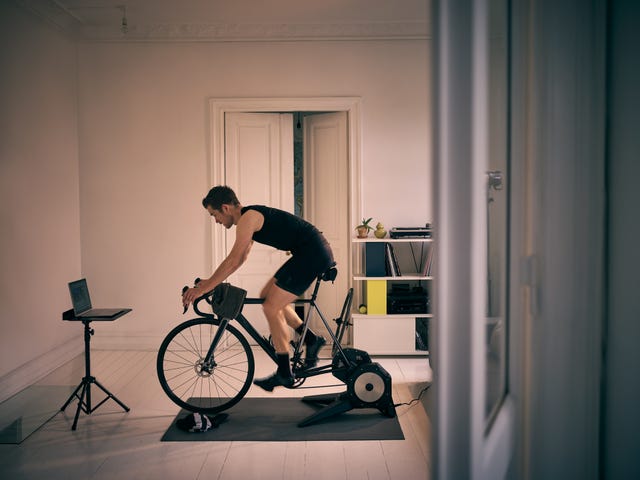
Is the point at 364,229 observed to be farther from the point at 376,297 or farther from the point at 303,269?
the point at 303,269

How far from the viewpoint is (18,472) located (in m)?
2.82

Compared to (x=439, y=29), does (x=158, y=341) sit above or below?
below

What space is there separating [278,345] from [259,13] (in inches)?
119

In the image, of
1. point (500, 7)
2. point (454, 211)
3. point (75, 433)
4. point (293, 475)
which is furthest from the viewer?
point (75, 433)

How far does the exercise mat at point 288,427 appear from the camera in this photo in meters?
3.25

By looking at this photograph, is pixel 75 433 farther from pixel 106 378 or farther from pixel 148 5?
pixel 148 5

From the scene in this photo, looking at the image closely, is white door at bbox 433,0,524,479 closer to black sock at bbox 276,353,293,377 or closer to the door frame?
black sock at bbox 276,353,293,377

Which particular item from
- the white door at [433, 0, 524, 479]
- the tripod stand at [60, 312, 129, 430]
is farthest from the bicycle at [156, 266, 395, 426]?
the white door at [433, 0, 524, 479]

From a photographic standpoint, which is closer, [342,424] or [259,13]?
[342,424]

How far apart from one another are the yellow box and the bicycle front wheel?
1252mm

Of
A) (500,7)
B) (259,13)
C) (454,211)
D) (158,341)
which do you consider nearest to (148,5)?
(259,13)

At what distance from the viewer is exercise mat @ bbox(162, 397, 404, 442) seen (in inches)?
128

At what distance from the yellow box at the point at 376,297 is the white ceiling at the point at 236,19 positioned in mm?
2354

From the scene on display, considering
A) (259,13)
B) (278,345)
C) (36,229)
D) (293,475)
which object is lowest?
(293,475)
